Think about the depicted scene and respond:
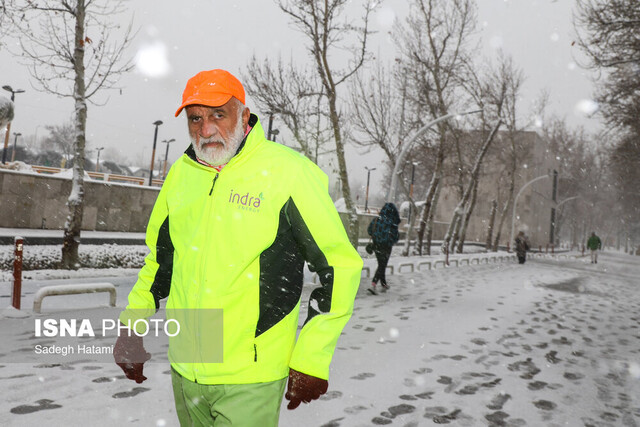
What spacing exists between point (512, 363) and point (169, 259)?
4904 millimetres

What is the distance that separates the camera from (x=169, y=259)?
2.27m

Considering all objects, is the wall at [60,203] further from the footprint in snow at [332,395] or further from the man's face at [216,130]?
the man's face at [216,130]

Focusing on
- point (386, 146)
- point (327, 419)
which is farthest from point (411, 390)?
point (386, 146)

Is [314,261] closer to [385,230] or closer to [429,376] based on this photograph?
[429,376]

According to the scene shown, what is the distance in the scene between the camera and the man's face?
207cm

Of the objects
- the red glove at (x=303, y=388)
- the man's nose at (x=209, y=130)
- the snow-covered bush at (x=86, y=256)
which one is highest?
the man's nose at (x=209, y=130)

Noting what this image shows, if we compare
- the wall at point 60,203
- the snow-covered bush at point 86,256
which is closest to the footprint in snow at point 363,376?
the snow-covered bush at point 86,256

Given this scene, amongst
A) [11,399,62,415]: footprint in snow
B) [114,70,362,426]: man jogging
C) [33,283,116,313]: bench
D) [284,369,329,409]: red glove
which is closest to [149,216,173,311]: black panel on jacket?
[114,70,362,426]: man jogging

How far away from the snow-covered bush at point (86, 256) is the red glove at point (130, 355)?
34.1 feet

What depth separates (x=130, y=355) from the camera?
2225 millimetres

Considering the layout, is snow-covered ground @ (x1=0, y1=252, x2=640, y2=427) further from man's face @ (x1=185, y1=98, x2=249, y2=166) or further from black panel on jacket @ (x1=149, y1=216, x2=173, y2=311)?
man's face @ (x1=185, y1=98, x2=249, y2=166)

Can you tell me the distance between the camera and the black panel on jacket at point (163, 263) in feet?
7.30

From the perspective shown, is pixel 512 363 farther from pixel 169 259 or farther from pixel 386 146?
pixel 386 146

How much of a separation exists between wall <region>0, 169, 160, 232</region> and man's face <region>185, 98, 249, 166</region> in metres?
14.1
